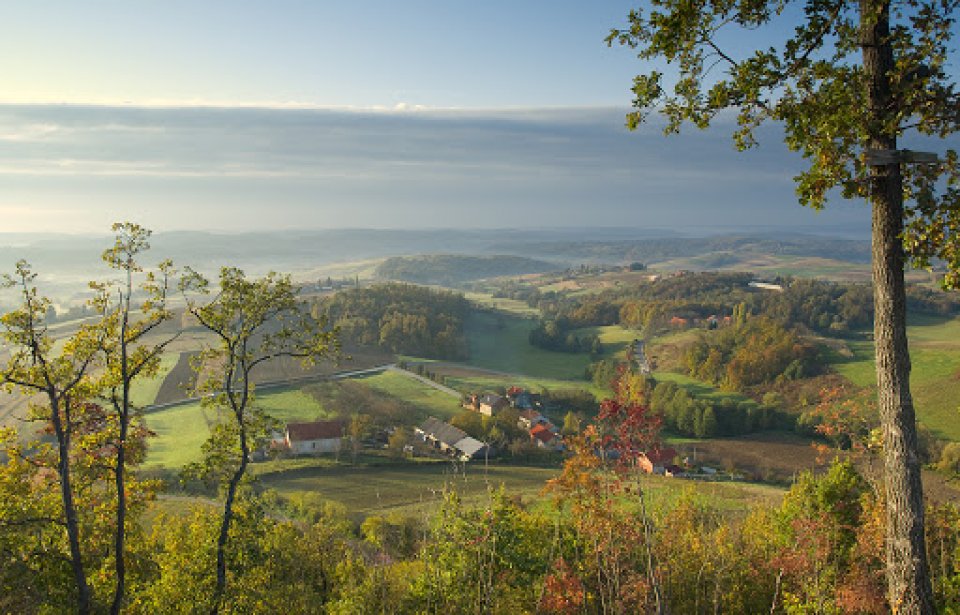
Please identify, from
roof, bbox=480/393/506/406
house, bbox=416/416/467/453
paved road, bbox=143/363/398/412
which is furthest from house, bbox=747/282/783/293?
house, bbox=416/416/467/453

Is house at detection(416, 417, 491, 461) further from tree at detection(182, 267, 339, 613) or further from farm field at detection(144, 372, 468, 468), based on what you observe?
tree at detection(182, 267, 339, 613)

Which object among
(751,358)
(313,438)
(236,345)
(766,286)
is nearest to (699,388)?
(751,358)

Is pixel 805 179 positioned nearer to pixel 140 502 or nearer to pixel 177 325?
pixel 140 502

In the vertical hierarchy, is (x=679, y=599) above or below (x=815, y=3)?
below

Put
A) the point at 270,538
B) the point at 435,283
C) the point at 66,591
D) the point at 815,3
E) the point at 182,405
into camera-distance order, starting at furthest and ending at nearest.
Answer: the point at 435,283 < the point at 182,405 < the point at 270,538 < the point at 66,591 < the point at 815,3

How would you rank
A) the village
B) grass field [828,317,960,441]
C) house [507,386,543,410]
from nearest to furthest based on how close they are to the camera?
1. the village
2. grass field [828,317,960,441]
3. house [507,386,543,410]

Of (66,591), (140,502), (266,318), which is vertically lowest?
(66,591)

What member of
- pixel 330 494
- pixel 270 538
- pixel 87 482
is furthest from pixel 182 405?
pixel 87 482
